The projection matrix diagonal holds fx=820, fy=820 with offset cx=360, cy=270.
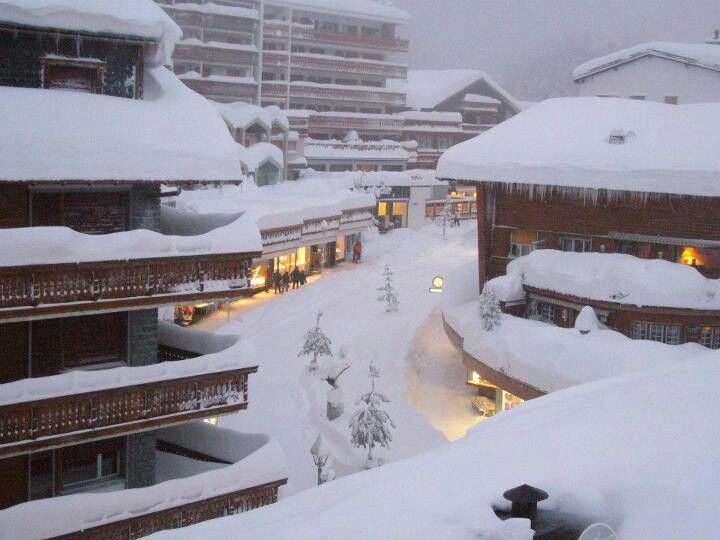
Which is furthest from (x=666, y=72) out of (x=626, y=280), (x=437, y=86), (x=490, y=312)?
(x=437, y=86)

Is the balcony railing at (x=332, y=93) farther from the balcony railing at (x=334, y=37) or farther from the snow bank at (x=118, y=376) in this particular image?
the snow bank at (x=118, y=376)

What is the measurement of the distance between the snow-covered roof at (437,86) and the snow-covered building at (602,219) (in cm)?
3979

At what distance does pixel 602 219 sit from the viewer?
95.2 ft

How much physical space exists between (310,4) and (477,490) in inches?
2480

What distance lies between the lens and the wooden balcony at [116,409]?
13156mm

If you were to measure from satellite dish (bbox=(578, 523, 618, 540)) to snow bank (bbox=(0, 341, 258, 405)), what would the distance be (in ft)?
34.2

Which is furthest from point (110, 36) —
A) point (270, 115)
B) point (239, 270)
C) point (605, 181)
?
point (270, 115)

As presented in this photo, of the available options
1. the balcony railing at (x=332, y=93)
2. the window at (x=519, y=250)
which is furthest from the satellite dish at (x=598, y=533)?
the balcony railing at (x=332, y=93)

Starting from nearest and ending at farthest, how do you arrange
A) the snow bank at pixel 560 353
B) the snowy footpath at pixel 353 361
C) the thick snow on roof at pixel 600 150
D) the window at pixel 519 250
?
the snow bank at pixel 560 353
the snowy footpath at pixel 353 361
the thick snow on roof at pixel 600 150
the window at pixel 519 250

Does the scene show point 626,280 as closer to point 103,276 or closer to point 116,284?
point 116,284

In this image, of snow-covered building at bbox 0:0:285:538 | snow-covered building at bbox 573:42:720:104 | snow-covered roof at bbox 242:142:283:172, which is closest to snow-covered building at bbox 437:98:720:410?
snow-covered building at bbox 573:42:720:104

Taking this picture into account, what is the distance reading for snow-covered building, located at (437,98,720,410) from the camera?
25516 millimetres

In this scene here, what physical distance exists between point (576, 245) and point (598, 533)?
25726 millimetres

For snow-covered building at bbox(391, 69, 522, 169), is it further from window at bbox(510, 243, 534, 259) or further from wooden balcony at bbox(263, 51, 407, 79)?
window at bbox(510, 243, 534, 259)
